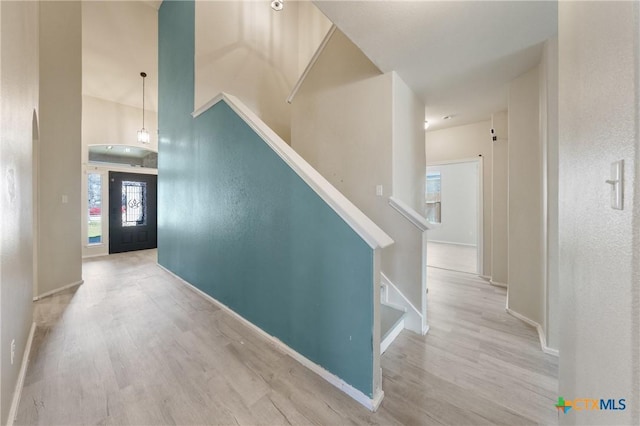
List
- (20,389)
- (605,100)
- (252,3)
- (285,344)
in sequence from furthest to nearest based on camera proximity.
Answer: (252,3) < (285,344) < (20,389) < (605,100)

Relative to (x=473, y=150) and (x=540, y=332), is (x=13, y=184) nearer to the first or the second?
(x=540, y=332)

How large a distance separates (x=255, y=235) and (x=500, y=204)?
3471 mm

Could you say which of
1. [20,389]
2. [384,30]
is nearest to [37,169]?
[20,389]

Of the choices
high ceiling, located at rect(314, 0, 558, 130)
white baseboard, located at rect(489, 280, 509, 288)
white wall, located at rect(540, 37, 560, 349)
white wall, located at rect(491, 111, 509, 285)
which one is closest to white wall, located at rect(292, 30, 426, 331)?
high ceiling, located at rect(314, 0, 558, 130)

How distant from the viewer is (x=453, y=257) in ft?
17.0

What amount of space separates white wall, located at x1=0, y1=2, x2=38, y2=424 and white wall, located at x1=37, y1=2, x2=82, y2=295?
173cm

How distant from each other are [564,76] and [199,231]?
11.1ft

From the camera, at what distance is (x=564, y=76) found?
108cm

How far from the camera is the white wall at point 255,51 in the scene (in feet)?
10.5

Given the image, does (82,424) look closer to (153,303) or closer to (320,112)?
(153,303)

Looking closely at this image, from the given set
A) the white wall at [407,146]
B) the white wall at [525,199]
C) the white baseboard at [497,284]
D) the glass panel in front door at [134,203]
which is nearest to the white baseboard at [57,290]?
the glass panel in front door at [134,203]

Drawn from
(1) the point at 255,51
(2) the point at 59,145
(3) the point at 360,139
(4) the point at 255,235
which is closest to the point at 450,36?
(3) the point at 360,139

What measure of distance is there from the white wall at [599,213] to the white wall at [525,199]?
1630mm

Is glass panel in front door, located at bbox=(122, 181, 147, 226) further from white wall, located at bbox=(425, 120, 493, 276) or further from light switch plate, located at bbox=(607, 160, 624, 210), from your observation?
light switch plate, located at bbox=(607, 160, 624, 210)
